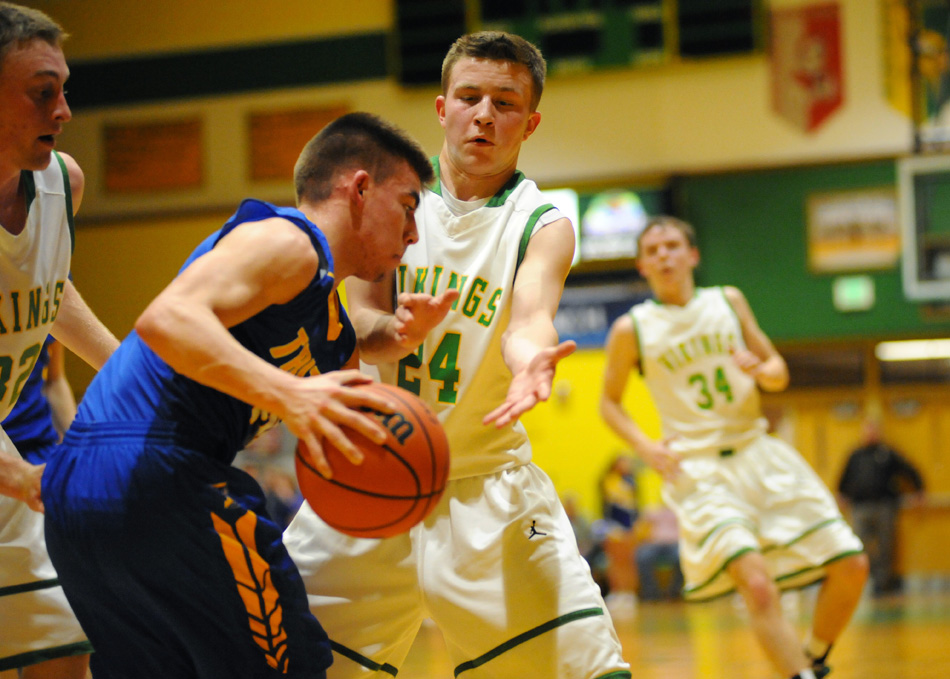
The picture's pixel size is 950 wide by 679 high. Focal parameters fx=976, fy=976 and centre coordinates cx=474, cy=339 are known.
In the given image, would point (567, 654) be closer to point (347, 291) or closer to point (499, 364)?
point (499, 364)

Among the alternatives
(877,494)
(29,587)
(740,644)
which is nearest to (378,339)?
(29,587)

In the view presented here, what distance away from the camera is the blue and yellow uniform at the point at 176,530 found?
2.06m

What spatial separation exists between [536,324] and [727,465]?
8.96 ft

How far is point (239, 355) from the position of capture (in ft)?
6.37

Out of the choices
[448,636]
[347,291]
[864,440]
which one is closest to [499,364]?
[347,291]

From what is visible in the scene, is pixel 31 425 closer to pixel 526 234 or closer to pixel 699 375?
pixel 526 234

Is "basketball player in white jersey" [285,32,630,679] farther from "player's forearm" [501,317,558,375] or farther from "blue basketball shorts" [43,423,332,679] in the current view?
"blue basketball shorts" [43,423,332,679]

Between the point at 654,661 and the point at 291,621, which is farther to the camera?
the point at 654,661

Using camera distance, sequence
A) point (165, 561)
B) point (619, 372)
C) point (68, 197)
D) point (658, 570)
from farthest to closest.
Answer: point (658, 570) < point (619, 372) < point (68, 197) < point (165, 561)

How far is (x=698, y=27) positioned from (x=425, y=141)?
3882 millimetres

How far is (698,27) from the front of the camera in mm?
12695

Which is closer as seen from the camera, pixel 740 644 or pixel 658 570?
pixel 740 644

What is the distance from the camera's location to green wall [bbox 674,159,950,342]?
40.8 ft

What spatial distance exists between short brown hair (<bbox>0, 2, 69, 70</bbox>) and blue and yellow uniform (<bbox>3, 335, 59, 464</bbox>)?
43.0 inches
